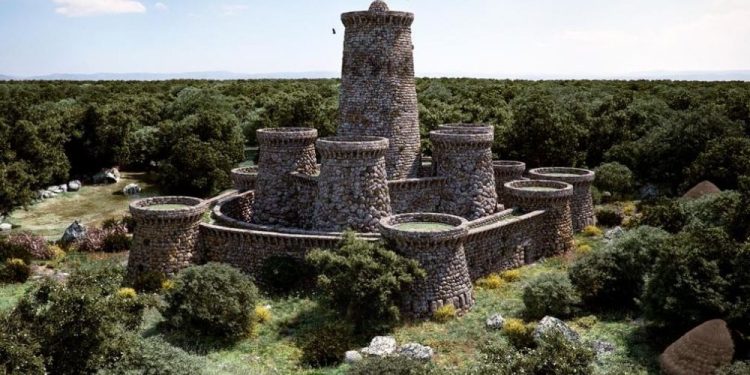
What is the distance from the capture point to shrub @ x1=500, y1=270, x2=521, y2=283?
113 ft

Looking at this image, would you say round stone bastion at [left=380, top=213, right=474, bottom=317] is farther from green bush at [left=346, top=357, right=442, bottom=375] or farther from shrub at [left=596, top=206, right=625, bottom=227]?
shrub at [left=596, top=206, right=625, bottom=227]

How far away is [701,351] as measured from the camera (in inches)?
870

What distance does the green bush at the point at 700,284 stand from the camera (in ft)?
78.4

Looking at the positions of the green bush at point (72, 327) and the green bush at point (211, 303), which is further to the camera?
the green bush at point (211, 303)


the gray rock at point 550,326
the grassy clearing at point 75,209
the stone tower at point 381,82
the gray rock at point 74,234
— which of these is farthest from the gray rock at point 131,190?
the gray rock at point 550,326

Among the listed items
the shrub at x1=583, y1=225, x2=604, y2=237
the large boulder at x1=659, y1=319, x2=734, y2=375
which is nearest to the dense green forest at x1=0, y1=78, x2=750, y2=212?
the shrub at x1=583, y1=225, x2=604, y2=237

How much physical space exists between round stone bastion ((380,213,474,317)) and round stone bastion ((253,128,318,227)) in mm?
9281

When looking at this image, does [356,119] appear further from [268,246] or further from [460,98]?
[460,98]

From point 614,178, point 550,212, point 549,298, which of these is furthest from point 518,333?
point 614,178

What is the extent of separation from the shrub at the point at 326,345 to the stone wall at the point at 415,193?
34.2 feet

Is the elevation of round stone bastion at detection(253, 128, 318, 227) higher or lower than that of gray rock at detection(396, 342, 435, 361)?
higher

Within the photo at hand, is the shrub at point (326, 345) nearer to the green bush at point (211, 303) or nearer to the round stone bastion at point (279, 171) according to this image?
the green bush at point (211, 303)

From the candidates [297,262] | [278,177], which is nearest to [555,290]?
[297,262]

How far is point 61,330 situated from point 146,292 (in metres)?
12.0
